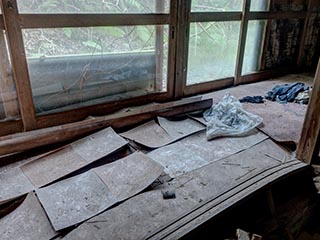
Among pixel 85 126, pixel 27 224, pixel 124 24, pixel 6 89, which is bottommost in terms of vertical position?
pixel 27 224

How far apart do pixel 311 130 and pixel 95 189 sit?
164 cm

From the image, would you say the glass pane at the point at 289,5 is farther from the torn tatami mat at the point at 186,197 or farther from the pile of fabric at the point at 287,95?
the torn tatami mat at the point at 186,197

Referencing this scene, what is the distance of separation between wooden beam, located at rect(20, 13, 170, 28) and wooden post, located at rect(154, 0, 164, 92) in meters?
0.07

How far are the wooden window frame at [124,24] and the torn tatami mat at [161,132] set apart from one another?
444 mm

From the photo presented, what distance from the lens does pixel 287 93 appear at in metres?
3.48

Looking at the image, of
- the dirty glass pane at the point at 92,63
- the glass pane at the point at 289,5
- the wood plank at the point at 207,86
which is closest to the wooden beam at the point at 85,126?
the dirty glass pane at the point at 92,63

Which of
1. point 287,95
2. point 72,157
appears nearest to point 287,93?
point 287,95

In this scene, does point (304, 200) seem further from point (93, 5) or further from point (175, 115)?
point (93, 5)

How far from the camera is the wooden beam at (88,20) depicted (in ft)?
7.00

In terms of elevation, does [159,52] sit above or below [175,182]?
above

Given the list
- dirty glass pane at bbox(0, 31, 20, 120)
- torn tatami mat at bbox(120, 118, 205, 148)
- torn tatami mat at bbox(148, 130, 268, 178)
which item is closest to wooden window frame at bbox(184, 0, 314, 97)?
torn tatami mat at bbox(120, 118, 205, 148)

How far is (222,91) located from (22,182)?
103 inches

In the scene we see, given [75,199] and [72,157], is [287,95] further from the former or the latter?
[75,199]

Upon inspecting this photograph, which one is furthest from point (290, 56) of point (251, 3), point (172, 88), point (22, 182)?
point (22, 182)
